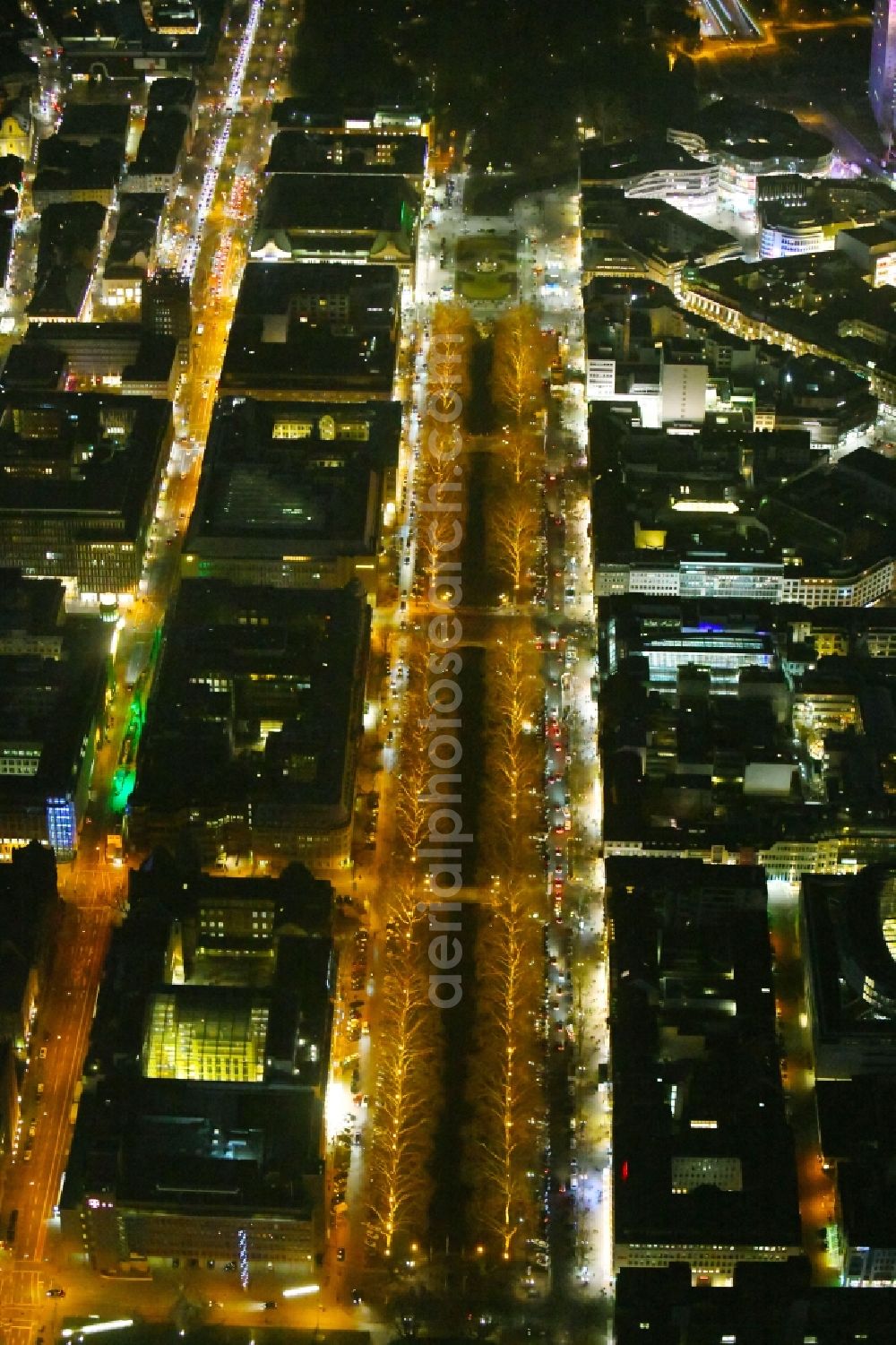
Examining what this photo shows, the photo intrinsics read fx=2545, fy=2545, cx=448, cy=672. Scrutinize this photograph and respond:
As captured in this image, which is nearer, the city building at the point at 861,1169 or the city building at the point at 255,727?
the city building at the point at 861,1169

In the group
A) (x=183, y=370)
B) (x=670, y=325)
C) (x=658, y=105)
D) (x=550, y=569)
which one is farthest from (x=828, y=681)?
(x=658, y=105)

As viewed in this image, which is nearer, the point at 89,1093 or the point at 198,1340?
the point at 198,1340

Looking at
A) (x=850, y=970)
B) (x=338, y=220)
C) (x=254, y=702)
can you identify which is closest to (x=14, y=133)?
(x=338, y=220)

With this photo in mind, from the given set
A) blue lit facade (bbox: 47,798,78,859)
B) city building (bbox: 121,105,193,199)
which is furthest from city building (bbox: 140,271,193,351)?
blue lit facade (bbox: 47,798,78,859)

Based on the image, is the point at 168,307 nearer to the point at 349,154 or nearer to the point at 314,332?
the point at 314,332

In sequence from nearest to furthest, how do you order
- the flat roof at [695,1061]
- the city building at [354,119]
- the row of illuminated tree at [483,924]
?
the flat roof at [695,1061], the row of illuminated tree at [483,924], the city building at [354,119]

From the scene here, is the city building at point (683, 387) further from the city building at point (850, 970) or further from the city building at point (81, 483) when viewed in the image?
the city building at point (850, 970)

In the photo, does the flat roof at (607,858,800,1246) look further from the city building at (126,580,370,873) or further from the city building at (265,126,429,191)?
the city building at (265,126,429,191)

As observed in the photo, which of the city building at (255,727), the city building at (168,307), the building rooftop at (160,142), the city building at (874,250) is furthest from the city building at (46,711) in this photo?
the city building at (874,250)

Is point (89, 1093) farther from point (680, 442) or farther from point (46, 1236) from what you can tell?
point (680, 442)
